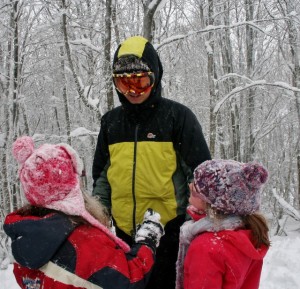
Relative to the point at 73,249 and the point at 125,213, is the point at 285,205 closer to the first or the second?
the point at 125,213

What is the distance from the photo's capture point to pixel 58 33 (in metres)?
7.21

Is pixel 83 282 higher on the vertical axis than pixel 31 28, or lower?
lower

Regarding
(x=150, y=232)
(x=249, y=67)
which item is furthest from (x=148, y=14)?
(x=249, y=67)

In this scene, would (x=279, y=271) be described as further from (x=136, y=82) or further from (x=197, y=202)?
(x=136, y=82)

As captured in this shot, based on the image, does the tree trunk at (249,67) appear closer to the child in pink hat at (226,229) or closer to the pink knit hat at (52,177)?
the child in pink hat at (226,229)

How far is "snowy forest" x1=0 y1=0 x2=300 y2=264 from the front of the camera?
581cm

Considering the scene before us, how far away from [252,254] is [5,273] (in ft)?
14.2

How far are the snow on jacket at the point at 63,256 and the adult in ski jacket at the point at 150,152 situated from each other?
59 centimetres

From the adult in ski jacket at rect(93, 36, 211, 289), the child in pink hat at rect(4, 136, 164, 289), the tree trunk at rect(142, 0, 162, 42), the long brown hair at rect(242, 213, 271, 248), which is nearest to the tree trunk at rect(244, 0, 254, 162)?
the tree trunk at rect(142, 0, 162, 42)

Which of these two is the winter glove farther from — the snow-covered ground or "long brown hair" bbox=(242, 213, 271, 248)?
the snow-covered ground

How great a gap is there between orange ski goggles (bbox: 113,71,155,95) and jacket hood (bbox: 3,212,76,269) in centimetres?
97

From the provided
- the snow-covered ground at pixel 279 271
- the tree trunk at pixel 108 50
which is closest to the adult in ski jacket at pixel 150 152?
the snow-covered ground at pixel 279 271

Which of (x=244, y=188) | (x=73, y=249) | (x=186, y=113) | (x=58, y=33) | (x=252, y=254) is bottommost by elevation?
(x=252, y=254)

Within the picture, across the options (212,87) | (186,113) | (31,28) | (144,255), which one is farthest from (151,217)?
(212,87)
